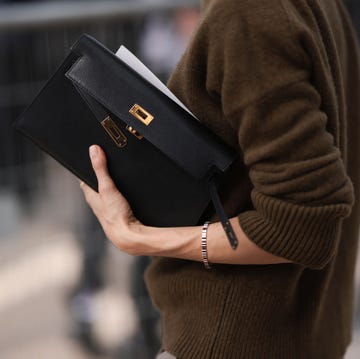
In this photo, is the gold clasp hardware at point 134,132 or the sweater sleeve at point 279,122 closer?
the sweater sleeve at point 279,122

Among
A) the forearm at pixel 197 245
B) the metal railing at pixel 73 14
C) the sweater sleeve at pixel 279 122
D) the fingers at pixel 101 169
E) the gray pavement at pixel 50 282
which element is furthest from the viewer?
the gray pavement at pixel 50 282

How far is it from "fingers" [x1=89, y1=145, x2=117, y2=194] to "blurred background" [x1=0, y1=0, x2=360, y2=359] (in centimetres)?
170

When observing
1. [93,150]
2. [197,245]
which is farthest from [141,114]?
[197,245]

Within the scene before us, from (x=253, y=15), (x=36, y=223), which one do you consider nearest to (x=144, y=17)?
(x=36, y=223)

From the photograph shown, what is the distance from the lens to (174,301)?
1409 mm

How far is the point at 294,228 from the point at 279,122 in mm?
182

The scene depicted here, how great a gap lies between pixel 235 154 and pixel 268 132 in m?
0.15

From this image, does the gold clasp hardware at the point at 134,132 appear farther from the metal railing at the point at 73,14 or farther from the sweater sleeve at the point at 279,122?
the metal railing at the point at 73,14

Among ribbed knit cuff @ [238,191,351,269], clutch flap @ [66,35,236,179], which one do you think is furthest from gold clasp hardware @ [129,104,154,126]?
ribbed knit cuff @ [238,191,351,269]

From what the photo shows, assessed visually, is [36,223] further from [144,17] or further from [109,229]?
[109,229]

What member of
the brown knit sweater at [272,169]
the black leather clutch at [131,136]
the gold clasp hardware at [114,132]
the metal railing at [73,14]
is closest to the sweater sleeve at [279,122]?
the brown knit sweater at [272,169]

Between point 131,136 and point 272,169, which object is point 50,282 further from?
point 272,169

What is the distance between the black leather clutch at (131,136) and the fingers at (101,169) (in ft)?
0.04

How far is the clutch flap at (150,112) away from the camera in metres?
1.27
